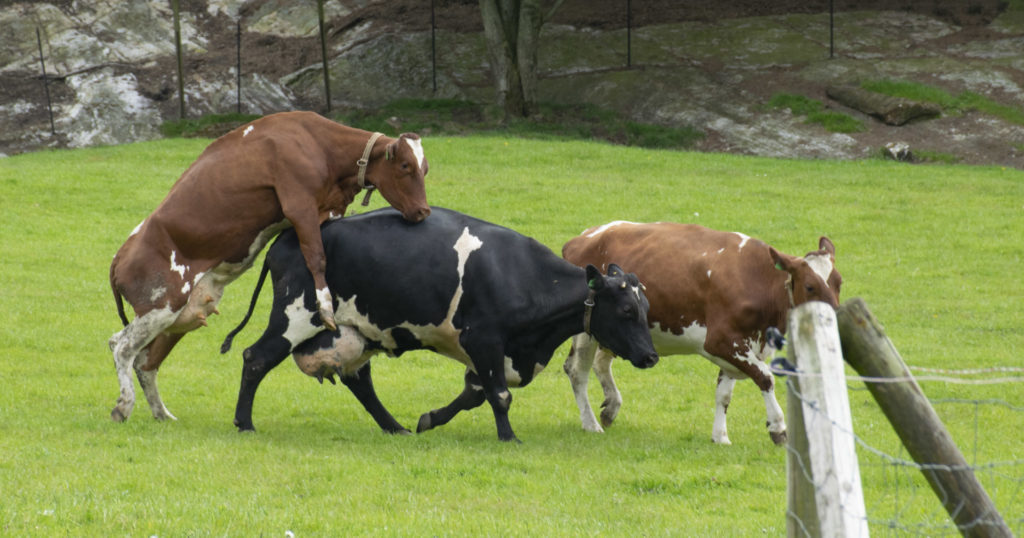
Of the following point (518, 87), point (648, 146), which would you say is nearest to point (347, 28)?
point (518, 87)

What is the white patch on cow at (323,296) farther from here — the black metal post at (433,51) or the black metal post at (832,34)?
the black metal post at (832,34)

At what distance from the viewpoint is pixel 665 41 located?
4056 centimetres

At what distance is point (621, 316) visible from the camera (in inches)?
430

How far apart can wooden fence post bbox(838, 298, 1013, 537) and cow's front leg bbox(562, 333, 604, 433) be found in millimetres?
6511

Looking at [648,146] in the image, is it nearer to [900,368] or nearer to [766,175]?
[766,175]

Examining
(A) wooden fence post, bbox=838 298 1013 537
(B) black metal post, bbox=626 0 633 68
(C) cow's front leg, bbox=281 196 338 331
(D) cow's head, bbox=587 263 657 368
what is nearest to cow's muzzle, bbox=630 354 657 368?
(D) cow's head, bbox=587 263 657 368

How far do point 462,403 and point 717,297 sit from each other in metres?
2.67

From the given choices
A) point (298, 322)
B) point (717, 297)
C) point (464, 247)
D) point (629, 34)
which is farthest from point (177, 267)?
point (629, 34)

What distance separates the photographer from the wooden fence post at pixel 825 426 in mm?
4750

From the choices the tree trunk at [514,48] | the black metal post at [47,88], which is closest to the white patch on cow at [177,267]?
the tree trunk at [514,48]

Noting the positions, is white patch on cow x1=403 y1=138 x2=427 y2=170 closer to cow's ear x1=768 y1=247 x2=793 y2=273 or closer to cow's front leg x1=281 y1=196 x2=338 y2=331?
cow's front leg x1=281 y1=196 x2=338 y2=331

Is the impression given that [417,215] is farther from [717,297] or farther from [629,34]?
[629,34]

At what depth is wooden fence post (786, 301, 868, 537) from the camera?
4.75 meters

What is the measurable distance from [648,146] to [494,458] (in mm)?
25005
